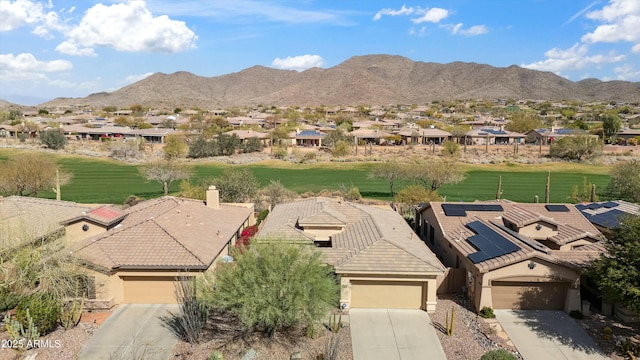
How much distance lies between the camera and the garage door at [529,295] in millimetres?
20438

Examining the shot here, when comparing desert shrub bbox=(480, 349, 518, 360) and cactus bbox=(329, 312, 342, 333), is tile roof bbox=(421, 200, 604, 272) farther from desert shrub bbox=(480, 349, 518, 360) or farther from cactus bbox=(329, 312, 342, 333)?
cactus bbox=(329, 312, 342, 333)

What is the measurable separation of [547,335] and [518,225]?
7.51 meters

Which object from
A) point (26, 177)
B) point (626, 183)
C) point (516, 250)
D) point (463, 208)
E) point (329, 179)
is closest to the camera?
point (516, 250)

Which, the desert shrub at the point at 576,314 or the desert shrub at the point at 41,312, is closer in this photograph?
the desert shrub at the point at 41,312

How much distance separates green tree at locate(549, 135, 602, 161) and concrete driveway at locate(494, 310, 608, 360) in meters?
61.5

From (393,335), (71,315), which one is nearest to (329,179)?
(393,335)

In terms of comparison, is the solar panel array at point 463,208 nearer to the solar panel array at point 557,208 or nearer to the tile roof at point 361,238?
the tile roof at point 361,238

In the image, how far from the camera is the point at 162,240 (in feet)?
72.2

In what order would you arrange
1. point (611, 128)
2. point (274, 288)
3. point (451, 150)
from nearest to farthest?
1. point (274, 288)
2. point (451, 150)
3. point (611, 128)

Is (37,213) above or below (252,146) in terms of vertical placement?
below

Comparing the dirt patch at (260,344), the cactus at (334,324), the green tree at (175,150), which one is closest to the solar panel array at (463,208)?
the cactus at (334,324)

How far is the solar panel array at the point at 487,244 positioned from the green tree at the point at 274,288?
7.71 metres

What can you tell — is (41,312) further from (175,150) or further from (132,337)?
(175,150)

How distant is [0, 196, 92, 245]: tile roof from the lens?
23.6 meters
